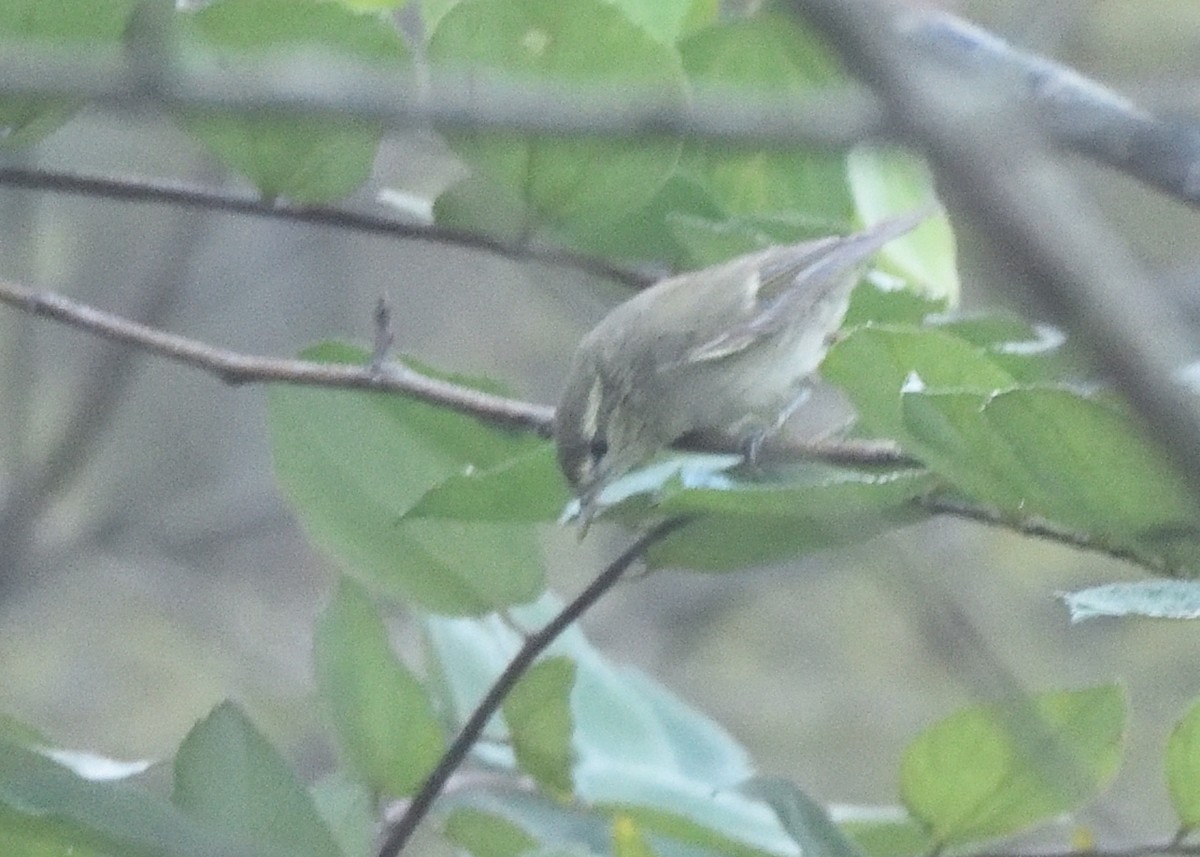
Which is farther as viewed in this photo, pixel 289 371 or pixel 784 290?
pixel 784 290

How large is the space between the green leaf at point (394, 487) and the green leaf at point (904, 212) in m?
0.26

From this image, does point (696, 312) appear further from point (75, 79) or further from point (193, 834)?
point (75, 79)

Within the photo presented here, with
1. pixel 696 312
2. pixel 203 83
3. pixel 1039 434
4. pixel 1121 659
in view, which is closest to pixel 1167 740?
pixel 1039 434

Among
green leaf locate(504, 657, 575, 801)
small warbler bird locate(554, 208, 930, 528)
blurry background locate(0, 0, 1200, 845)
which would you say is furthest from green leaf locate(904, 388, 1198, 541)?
blurry background locate(0, 0, 1200, 845)

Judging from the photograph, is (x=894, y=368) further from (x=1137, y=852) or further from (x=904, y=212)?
(x=904, y=212)

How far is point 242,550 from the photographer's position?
10.5ft

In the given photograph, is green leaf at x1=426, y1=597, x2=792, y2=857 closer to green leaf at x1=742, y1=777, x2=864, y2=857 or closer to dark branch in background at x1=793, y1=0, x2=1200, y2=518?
green leaf at x1=742, y1=777, x2=864, y2=857

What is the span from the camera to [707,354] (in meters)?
1.44

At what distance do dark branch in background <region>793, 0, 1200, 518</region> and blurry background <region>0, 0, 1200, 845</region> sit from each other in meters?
2.29

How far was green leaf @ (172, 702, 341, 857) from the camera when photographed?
60cm

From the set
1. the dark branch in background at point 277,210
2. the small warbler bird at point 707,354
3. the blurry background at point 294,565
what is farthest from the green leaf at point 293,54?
the blurry background at point 294,565

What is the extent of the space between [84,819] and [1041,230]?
44cm

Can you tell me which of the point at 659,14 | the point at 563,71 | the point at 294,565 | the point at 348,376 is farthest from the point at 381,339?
the point at 294,565

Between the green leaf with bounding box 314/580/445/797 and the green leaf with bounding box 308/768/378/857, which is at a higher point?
the green leaf with bounding box 314/580/445/797
